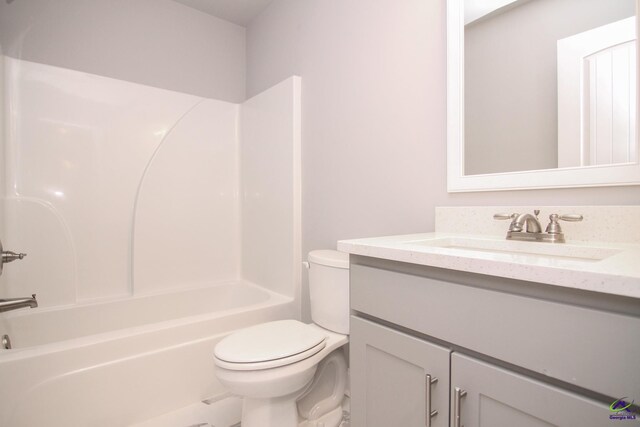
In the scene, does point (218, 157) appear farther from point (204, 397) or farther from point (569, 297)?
point (569, 297)

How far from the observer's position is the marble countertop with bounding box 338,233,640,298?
20.7 inches

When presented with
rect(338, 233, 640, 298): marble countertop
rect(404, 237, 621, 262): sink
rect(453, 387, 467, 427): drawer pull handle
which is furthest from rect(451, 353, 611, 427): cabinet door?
rect(404, 237, 621, 262): sink

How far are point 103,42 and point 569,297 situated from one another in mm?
2796

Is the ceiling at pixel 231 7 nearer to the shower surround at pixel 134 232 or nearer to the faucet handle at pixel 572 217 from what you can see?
the shower surround at pixel 134 232

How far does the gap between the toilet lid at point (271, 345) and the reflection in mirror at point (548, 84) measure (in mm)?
953

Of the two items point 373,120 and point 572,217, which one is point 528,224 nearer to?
point 572,217

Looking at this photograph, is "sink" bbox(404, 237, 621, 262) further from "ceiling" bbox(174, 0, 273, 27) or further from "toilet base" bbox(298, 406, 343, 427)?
"ceiling" bbox(174, 0, 273, 27)

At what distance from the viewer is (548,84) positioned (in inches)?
42.1

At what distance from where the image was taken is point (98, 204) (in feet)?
6.81

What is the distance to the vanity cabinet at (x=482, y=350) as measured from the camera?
0.54 meters

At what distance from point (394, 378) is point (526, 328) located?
0.39 metres

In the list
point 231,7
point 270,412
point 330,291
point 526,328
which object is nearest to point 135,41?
point 231,7

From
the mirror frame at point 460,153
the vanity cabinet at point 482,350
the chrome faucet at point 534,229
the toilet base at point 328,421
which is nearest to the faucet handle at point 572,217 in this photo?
the chrome faucet at point 534,229

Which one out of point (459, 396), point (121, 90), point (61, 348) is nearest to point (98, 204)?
point (121, 90)
